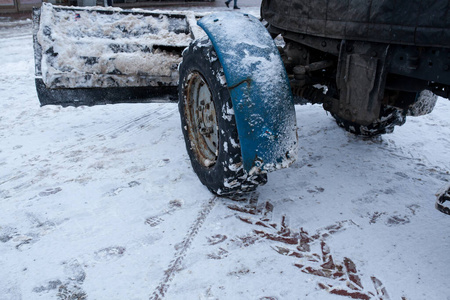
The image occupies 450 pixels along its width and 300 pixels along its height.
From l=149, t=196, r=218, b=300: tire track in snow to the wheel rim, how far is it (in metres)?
0.31

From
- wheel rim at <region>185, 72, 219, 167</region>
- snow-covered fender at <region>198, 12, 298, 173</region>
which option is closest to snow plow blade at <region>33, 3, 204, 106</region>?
wheel rim at <region>185, 72, 219, 167</region>

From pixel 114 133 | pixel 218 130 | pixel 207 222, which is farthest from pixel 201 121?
pixel 114 133

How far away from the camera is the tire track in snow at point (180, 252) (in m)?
1.90

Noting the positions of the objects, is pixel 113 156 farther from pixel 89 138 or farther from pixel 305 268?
pixel 305 268

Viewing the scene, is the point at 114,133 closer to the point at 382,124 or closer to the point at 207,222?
the point at 207,222

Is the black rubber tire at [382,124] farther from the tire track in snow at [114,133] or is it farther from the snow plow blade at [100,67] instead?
the tire track in snow at [114,133]

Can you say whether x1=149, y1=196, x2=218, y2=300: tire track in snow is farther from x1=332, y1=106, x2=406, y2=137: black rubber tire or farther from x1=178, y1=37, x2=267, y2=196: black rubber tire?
x1=332, y1=106, x2=406, y2=137: black rubber tire

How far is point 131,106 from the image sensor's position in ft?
15.8

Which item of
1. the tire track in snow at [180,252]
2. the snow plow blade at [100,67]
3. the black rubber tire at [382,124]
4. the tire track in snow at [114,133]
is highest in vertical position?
the snow plow blade at [100,67]

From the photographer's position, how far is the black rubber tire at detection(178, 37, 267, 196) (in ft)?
7.35

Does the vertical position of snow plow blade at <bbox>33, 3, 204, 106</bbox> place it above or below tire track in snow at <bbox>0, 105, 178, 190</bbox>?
above

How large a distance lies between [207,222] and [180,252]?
0.33 meters

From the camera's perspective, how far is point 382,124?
3.52 m

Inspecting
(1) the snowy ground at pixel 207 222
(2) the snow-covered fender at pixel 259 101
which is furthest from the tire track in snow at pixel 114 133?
(2) the snow-covered fender at pixel 259 101
